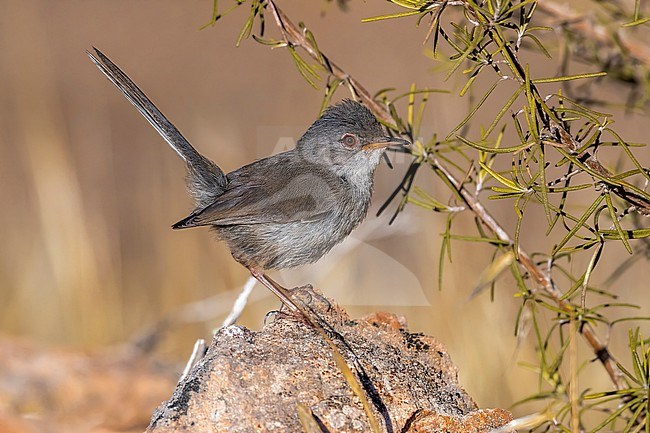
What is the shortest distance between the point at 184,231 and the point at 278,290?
3222 millimetres

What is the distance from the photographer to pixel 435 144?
4086mm

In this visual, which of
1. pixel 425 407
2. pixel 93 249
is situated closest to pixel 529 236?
pixel 93 249

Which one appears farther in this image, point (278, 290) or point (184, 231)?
point (184, 231)

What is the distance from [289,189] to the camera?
4828mm

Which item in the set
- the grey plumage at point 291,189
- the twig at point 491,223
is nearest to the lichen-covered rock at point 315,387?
the twig at point 491,223

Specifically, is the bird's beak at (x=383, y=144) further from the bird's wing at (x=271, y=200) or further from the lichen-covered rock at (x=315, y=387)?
the lichen-covered rock at (x=315, y=387)

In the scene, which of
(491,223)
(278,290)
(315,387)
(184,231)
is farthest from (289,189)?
(184,231)

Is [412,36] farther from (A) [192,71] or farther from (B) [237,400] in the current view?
(B) [237,400]

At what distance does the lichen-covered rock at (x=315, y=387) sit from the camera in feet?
10.1

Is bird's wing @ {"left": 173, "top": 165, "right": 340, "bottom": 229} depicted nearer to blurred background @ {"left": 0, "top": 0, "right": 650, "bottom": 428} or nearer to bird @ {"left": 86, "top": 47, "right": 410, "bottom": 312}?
bird @ {"left": 86, "top": 47, "right": 410, "bottom": 312}

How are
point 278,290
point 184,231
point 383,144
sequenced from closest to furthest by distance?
point 278,290 < point 383,144 < point 184,231

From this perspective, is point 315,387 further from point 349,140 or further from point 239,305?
point 349,140

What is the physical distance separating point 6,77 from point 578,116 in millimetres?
12610

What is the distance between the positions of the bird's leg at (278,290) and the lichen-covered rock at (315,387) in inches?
8.6
